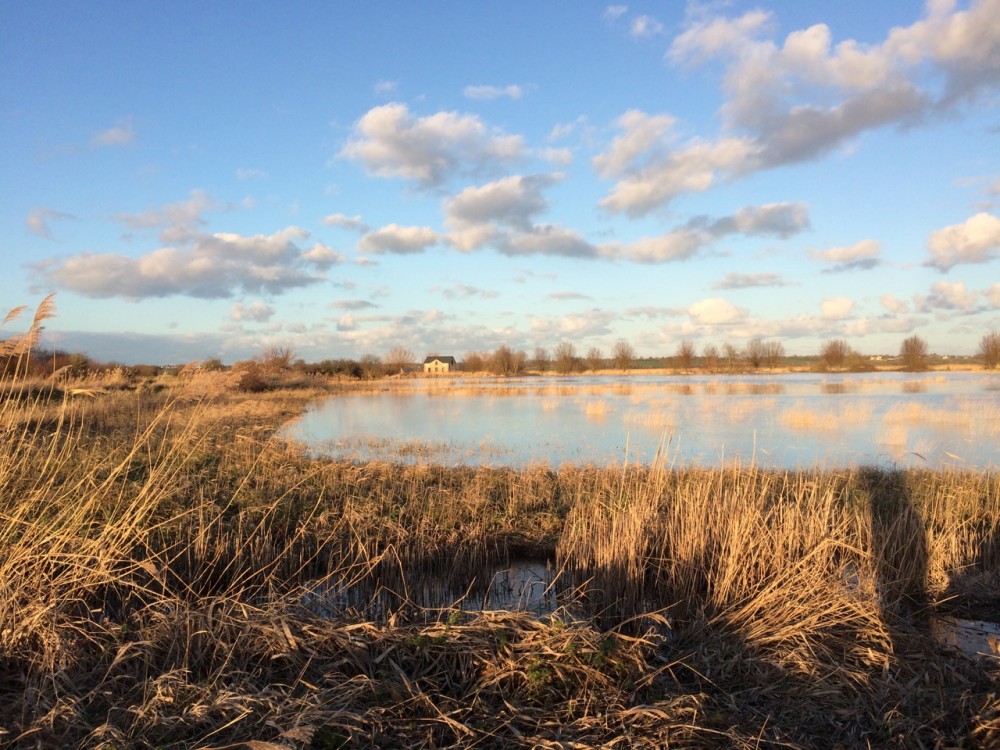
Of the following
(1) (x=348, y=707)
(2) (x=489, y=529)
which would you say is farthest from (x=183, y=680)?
(2) (x=489, y=529)

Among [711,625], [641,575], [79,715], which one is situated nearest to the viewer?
[79,715]

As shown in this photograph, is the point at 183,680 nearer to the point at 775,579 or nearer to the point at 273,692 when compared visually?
the point at 273,692

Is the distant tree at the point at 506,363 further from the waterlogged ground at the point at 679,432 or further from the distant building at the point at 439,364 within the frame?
the waterlogged ground at the point at 679,432

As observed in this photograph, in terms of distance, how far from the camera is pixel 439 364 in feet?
351

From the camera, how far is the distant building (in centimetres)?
10525

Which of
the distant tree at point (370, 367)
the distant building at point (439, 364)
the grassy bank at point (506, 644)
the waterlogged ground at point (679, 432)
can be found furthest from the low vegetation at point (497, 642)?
the distant building at point (439, 364)

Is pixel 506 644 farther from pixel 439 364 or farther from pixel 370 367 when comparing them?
pixel 439 364

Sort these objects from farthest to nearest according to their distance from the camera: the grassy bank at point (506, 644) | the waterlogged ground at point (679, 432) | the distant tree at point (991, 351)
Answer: the distant tree at point (991, 351) < the waterlogged ground at point (679, 432) < the grassy bank at point (506, 644)

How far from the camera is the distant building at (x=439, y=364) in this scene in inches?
4144

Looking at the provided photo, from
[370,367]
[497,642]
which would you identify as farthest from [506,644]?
[370,367]

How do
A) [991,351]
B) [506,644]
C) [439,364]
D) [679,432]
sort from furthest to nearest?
[439,364] < [991,351] < [679,432] < [506,644]

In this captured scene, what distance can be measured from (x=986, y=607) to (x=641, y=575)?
3212 millimetres

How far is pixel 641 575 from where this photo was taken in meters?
5.44

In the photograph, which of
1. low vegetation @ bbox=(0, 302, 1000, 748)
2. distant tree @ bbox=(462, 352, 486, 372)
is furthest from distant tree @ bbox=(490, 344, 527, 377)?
low vegetation @ bbox=(0, 302, 1000, 748)
